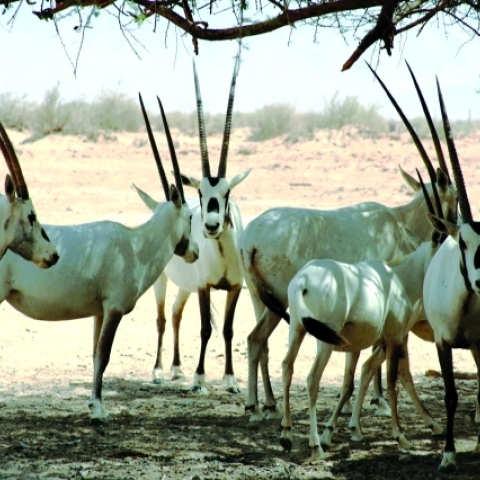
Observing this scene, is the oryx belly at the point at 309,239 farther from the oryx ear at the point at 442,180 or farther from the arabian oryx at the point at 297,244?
the oryx ear at the point at 442,180

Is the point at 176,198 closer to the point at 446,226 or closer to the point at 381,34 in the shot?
the point at 381,34

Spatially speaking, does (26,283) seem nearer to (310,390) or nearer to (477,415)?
(310,390)

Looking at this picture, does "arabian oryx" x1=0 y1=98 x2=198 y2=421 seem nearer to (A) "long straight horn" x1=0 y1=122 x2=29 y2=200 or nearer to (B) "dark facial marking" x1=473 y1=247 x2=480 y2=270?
(A) "long straight horn" x1=0 y1=122 x2=29 y2=200

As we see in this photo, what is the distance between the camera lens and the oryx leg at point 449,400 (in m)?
6.43

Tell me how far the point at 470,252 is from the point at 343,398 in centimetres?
163

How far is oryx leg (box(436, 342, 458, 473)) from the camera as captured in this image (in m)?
6.43

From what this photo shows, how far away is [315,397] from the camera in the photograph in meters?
6.75

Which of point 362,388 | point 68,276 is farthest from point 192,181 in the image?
point 362,388

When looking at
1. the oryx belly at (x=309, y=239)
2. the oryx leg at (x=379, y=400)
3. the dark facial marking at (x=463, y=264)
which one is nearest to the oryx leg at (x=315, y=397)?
the dark facial marking at (x=463, y=264)

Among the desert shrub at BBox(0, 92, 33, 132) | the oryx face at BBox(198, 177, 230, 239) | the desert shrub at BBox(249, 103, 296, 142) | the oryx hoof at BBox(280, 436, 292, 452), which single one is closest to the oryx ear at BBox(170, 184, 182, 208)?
the oryx face at BBox(198, 177, 230, 239)

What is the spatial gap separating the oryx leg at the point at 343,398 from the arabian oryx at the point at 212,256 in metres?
2.06

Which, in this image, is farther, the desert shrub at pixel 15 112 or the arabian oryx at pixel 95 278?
the desert shrub at pixel 15 112

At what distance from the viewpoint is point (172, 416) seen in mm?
8297

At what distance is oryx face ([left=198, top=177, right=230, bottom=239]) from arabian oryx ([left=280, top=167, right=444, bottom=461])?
6.36 ft
